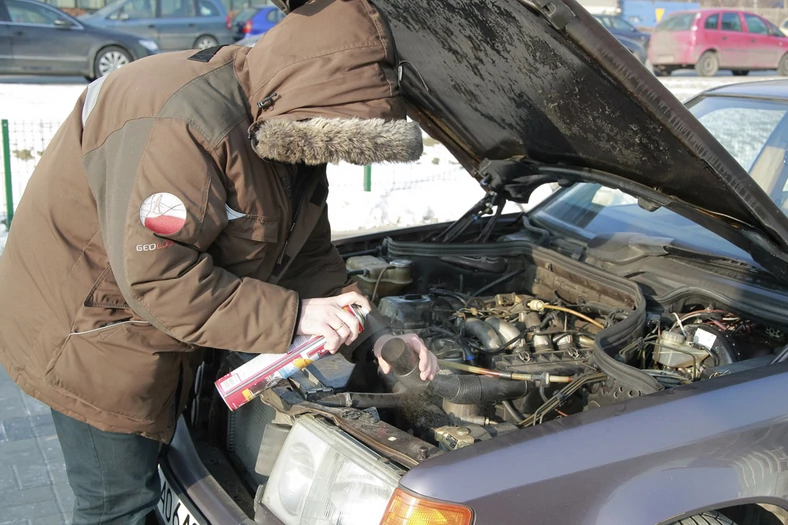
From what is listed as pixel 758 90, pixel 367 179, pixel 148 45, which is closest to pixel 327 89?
pixel 758 90

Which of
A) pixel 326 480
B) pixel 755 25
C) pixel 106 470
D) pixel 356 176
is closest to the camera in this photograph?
pixel 326 480

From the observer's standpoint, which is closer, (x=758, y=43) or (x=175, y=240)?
(x=175, y=240)

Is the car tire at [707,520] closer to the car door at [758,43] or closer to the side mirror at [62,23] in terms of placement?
the side mirror at [62,23]

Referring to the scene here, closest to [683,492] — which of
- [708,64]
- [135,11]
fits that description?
[135,11]

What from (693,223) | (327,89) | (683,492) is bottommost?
(683,492)

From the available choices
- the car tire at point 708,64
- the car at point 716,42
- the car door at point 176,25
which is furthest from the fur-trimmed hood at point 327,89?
the car tire at point 708,64

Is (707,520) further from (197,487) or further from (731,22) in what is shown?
(731,22)

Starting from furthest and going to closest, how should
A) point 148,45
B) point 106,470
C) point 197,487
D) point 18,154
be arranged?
point 148,45 < point 18,154 < point 197,487 < point 106,470

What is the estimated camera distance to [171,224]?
1716 millimetres

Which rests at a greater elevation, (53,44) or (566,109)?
(566,109)

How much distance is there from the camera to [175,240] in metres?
1.75

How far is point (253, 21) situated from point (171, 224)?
1582 cm

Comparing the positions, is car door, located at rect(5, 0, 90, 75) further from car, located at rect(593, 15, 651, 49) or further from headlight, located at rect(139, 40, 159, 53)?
car, located at rect(593, 15, 651, 49)

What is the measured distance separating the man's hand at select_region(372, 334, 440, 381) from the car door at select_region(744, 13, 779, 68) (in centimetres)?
1874
